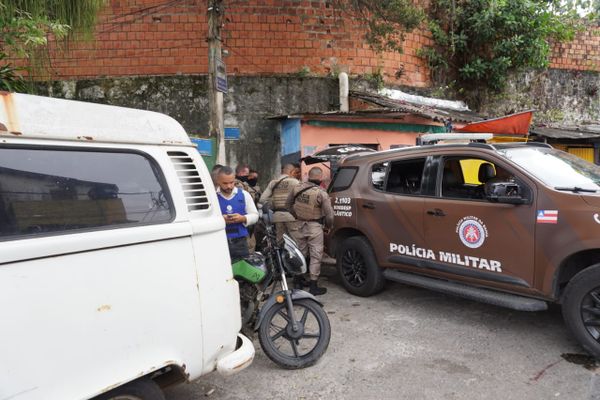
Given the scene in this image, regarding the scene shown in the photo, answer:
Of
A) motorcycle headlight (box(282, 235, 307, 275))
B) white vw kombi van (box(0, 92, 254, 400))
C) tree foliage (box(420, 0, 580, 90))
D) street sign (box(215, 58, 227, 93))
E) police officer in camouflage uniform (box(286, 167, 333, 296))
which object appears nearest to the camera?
white vw kombi van (box(0, 92, 254, 400))

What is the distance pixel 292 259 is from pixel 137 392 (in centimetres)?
168

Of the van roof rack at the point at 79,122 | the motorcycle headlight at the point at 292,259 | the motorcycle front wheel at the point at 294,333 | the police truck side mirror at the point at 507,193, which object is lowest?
the motorcycle front wheel at the point at 294,333

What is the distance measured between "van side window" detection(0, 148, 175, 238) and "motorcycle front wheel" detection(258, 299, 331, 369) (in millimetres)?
1504

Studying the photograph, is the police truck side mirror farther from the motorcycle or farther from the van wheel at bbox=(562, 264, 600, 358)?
the motorcycle

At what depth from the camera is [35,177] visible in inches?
81.3

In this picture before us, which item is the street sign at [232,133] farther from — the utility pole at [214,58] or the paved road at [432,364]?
the paved road at [432,364]

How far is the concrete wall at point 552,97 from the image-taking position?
13.2 metres

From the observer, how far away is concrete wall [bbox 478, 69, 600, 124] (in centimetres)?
1324

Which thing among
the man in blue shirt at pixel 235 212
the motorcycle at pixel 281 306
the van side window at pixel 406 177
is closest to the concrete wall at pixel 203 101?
the van side window at pixel 406 177

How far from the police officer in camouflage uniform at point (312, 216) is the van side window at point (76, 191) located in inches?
126

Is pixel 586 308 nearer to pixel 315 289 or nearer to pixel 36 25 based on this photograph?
pixel 315 289

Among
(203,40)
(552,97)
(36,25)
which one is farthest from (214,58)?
(552,97)

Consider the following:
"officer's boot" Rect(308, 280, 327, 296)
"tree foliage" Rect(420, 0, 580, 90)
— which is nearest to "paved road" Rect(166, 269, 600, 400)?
"officer's boot" Rect(308, 280, 327, 296)

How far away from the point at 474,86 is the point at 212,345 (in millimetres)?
12355
